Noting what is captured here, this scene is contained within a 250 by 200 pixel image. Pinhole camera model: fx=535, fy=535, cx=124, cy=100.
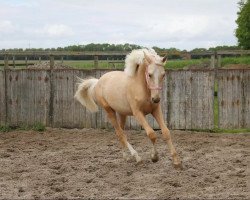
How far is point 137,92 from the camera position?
25.8 ft

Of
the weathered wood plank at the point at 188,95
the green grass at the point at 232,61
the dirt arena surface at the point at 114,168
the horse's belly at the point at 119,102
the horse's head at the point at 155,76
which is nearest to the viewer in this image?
the dirt arena surface at the point at 114,168

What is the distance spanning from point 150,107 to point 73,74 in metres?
4.90

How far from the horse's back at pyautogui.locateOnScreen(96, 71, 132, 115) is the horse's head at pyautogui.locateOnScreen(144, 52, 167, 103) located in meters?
1.04

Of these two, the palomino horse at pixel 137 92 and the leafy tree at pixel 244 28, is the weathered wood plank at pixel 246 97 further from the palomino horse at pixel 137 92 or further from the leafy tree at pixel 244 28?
the leafy tree at pixel 244 28

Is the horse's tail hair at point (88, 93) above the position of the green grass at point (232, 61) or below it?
below

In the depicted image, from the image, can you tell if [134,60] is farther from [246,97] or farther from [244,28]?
[244,28]

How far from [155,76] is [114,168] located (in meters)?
1.53

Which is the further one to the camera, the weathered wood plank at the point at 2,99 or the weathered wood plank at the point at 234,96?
the weathered wood plank at the point at 2,99

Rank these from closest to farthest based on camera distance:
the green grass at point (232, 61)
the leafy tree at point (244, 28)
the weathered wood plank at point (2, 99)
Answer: the weathered wood plank at point (2, 99), the green grass at point (232, 61), the leafy tree at point (244, 28)

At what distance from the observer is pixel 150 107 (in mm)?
7828

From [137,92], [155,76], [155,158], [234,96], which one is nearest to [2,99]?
[234,96]

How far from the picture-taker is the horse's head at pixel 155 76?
7.26m

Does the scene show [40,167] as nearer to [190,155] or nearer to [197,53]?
[190,155]

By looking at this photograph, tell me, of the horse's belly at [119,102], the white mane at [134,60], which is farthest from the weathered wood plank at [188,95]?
the white mane at [134,60]
